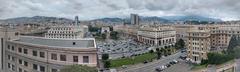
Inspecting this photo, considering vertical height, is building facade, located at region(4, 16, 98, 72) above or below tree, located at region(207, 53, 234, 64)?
above

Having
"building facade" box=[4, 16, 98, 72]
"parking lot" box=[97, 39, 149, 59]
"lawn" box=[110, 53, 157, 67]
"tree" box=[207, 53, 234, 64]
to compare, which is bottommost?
"lawn" box=[110, 53, 157, 67]

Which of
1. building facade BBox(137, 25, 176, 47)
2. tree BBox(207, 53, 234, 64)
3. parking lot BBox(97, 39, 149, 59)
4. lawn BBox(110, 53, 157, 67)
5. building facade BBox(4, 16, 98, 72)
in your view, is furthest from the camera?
building facade BBox(137, 25, 176, 47)

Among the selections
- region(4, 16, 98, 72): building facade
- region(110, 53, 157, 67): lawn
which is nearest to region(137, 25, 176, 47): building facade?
region(110, 53, 157, 67): lawn

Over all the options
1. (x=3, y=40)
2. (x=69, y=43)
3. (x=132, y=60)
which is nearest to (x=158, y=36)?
(x=132, y=60)

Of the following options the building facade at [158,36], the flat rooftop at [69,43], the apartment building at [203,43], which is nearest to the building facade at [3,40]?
the flat rooftop at [69,43]

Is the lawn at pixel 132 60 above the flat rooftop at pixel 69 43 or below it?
below

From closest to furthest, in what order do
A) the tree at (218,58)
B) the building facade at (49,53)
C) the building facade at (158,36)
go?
1. the building facade at (49,53)
2. the tree at (218,58)
3. the building facade at (158,36)

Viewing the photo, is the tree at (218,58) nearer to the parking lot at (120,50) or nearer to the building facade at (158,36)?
the parking lot at (120,50)

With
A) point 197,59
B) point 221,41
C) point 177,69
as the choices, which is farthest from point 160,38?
point 177,69

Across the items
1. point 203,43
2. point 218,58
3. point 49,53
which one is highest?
point 49,53

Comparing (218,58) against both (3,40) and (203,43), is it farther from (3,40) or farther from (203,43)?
(3,40)

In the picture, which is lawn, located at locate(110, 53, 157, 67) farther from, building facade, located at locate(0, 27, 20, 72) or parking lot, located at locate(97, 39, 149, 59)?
building facade, located at locate(0, 27, 20, 72)
